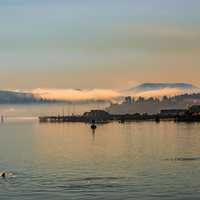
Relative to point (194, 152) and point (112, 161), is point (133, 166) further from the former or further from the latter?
point (194, 152)

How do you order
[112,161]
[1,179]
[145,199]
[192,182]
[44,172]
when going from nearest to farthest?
[145,199]
[192,182]
[1,179]
[44,172]
[112,161]

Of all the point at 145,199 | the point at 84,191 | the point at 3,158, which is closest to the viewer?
the point at 145,199

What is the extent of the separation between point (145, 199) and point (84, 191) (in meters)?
6.64

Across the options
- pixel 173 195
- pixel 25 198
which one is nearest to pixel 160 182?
pixel 173 195

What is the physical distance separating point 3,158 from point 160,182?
43.3 meters

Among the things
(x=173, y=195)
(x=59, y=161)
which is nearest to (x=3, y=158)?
(x=59, y=161)

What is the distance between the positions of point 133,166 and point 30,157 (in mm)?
26533

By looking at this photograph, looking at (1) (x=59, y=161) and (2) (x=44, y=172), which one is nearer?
(2) (x=44, y=172)

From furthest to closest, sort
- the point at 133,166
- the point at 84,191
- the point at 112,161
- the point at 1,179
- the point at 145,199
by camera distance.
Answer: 1. the point at 112,161
2. the point at 133,166
3. the point at 1,179
4. the point at 84,191
5. the point at 145,199

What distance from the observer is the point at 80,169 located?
75.6 meters

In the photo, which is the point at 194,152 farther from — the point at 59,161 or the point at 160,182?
the point at 160,182

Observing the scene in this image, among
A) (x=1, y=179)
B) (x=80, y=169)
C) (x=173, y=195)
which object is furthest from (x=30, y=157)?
(x=173, y=195)

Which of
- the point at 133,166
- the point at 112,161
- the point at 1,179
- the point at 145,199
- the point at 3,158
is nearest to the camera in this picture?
the point at 145,199

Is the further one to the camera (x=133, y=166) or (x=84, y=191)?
(x=133, y=166)
